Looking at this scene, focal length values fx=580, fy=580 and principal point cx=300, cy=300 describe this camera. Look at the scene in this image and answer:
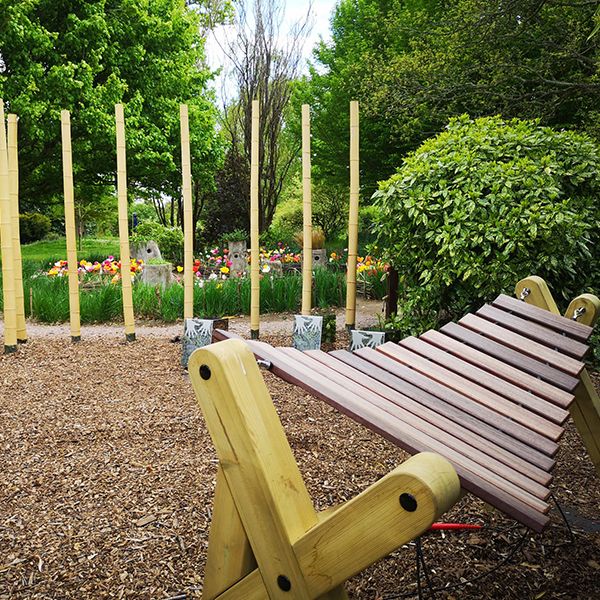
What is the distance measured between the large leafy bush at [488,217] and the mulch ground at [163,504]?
125 centimetres

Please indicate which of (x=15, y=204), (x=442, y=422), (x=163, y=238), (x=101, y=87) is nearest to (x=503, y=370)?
(x=442, y=422)

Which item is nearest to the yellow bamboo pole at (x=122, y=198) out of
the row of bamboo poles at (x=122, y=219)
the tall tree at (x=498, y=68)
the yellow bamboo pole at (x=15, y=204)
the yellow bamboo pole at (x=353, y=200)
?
the row of bamboo poles at (x=122, y=219)

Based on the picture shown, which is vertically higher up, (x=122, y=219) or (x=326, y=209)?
(x=326, y=209)

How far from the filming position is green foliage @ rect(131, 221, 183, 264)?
1039 cm

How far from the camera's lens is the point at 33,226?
17781 mm

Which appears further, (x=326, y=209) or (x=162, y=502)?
(x=326, y=209)

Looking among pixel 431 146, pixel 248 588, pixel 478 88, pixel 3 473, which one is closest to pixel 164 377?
pixel 3 473

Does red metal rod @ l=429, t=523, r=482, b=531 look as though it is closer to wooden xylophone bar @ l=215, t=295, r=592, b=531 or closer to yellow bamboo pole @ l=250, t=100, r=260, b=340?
wooden xylophone bar @ l=215, t=295, r=592, b=531

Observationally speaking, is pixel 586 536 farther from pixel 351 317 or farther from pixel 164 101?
pixel 164 101

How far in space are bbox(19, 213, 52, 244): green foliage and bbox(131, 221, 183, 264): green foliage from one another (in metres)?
7.65

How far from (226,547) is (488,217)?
3352 millimetres

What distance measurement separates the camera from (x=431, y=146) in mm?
4551

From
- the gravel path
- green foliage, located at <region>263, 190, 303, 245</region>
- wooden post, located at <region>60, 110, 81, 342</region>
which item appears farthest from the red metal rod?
green foliage, located at <region>263, 190, 303, 245</region>

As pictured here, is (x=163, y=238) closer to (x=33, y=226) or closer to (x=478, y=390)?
(x=33, y=226)
